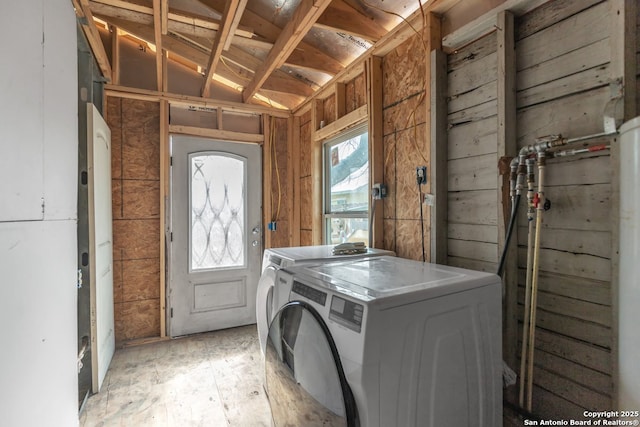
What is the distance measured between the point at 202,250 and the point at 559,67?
3.11 metres

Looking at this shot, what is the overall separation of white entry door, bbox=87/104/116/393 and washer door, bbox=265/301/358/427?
150 cm

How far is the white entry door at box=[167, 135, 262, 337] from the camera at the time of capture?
3.13 metres

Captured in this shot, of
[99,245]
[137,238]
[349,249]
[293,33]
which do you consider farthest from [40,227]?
[137,238]

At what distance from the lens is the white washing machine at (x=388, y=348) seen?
91cm

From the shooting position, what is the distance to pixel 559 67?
1.36 metres

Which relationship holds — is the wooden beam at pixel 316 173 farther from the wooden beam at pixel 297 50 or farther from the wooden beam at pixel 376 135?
the wooden beam at pixel 376 135

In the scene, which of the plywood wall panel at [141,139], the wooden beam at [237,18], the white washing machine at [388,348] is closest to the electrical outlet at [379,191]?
the white washing machine at [388,348]

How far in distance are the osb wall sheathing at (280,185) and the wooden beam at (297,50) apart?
1.05 m

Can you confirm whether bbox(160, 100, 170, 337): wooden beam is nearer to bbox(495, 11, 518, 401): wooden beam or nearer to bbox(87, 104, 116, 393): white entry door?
bbox(87, 104, 116, 393): white entry door

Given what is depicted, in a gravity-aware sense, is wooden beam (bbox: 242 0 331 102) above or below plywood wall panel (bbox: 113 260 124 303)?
above

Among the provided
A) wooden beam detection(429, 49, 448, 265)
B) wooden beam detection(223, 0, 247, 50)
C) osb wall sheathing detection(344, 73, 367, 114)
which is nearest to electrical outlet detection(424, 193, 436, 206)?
wooden beam detection(429, 49, 448, 265)

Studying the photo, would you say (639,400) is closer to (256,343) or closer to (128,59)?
(256,343)

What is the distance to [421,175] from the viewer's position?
6.35 ft

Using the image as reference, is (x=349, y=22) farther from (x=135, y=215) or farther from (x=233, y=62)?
(x=135, y=215)
